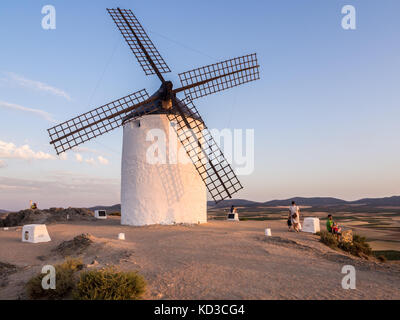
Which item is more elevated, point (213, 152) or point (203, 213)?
point (213, 152)

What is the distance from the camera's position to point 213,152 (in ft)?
56.4

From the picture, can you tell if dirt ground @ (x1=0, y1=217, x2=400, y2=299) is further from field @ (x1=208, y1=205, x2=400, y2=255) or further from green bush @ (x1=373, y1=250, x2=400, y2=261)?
field @ (x1=208, y1=205, x2=400, y2=255)

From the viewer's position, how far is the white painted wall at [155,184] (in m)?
16.9

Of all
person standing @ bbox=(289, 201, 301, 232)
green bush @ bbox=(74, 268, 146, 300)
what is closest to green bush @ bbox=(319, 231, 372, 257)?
person standing @ bbox=(289, 201, 301, 232)

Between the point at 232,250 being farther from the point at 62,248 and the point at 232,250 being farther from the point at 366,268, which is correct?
the point at 62,248

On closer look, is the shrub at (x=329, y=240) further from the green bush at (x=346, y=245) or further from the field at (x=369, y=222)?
the field at (x=369, y=222)

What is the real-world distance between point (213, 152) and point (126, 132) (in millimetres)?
5523

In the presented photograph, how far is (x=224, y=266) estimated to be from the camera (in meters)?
7.73

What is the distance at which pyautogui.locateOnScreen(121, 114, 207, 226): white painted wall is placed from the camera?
55.5 ft

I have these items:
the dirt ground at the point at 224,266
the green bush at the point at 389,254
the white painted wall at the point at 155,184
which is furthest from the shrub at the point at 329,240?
the white painted wall at the point at 155,184

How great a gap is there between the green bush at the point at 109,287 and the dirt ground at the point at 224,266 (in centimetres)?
30

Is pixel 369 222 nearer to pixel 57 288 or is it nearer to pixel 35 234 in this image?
pixel 35 234

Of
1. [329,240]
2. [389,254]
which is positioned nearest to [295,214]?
[329,240]
